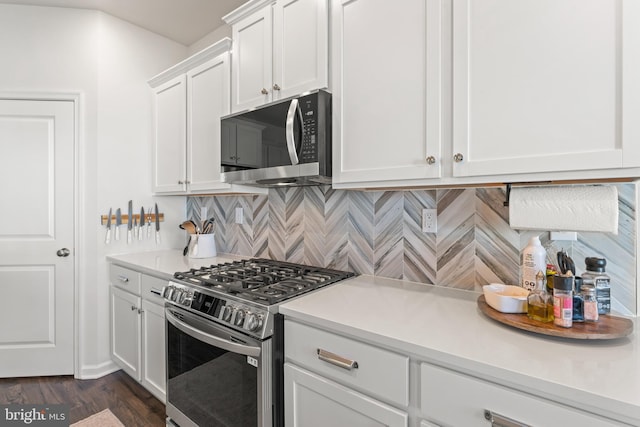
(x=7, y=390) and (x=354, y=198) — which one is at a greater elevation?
(x=354, y=198)

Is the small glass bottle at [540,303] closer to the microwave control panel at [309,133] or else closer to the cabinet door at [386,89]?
the cabinet door at [386,89]

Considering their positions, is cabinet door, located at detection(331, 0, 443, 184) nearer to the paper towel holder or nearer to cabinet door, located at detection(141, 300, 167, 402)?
the paper towel holder

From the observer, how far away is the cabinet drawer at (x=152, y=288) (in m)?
2.04

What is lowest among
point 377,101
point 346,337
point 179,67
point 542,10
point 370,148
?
point 346,337

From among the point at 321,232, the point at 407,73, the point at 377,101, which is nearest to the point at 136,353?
the point at 321,232

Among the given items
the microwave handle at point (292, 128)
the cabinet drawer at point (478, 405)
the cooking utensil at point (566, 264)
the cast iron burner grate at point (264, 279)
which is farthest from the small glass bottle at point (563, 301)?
the microwave handle at point (292, 128)

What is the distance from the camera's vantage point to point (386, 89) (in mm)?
1398

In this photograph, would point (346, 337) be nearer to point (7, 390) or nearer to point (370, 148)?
point (370, 148)

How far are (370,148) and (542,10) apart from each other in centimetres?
72

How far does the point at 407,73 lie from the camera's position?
4.39ft

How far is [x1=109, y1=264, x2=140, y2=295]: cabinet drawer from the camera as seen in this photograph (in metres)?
2.28

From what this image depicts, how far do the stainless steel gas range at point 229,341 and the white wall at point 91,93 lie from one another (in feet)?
3.91

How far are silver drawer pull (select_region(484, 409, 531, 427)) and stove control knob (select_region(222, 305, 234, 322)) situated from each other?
99 centimetres

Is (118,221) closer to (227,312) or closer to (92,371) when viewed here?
(92,371)
